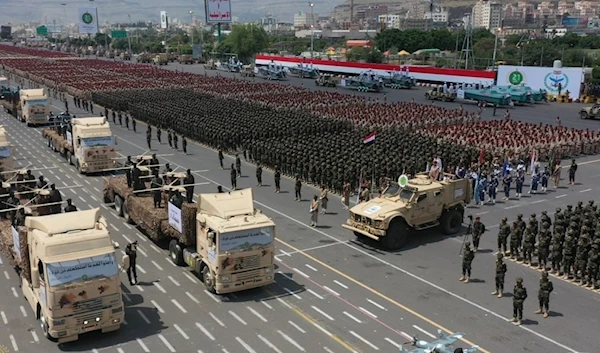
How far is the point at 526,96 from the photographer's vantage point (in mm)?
56125

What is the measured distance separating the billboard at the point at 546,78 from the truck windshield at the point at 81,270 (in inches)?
2208

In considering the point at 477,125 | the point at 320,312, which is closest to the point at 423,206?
the point at 320,312

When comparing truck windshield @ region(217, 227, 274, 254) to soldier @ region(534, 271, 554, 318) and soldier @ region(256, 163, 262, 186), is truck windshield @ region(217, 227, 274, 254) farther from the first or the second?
soldier @ region(256, 163, 262, 186)

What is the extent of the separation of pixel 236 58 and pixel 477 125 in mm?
80293

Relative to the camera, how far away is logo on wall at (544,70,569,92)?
5872 centimetres

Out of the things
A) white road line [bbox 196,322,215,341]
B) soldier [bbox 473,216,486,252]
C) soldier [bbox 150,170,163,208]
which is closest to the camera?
white road line [bbox 196,322,215,341]

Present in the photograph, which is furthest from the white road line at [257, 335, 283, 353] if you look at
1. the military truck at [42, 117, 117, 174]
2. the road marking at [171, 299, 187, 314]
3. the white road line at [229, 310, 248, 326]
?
the military truck at [42, 117, 117, 174]

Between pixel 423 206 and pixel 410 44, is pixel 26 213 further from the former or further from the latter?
pixel 410 44

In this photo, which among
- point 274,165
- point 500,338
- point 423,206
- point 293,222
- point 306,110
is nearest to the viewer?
point 500,338

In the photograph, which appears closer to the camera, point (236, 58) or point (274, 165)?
point (274, 165)

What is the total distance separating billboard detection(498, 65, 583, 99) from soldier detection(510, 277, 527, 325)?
50407 mm

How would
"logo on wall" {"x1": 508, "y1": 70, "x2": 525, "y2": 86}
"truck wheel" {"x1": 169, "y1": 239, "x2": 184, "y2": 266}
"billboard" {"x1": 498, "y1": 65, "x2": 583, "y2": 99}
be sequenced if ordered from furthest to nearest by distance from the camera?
1. "logo on wall" {"x1": 508, "y1": 70, "x2": 525, "y2": 86}
2. "billboard" {"x1": 498, "y1": 65, "x2": 583, "y2": 99}
3. "truck wheel" {"x1": 169, "y1": 239, "x2": 184, "y2": 266}

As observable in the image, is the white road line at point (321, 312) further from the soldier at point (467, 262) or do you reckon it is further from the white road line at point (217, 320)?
the soldier at point (467, 262)

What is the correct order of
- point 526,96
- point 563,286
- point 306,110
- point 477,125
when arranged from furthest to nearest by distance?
point 526,96, point 306,110, point 477,125, point 563,286
